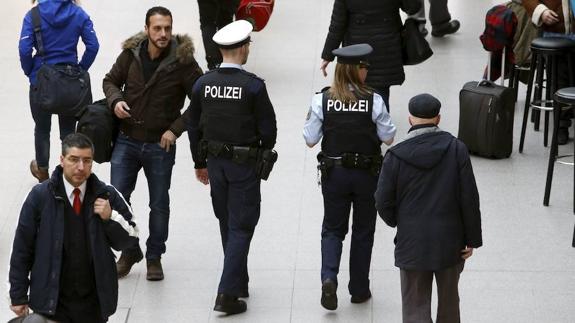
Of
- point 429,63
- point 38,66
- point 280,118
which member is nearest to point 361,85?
point 38,66

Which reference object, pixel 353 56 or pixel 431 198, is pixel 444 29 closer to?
pixel 353 56

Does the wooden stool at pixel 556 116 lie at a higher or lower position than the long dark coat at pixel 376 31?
lower

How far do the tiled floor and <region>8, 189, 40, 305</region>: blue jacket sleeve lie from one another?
1642 millimetres

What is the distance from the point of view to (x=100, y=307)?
22.8 ft

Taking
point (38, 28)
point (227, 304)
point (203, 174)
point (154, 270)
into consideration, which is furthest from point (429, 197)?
point (38, 28)

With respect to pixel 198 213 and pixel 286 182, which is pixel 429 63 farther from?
pixel 198 213

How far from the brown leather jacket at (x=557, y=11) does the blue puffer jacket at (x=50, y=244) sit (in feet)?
16.9

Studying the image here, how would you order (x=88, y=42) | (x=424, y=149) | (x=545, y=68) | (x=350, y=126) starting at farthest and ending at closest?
(x=545, y=68) → (x=88, y=42) → (x=350, y=126) → (x=424, y=149)

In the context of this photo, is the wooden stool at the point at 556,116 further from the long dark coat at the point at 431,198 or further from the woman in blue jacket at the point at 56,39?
the woman in blue jacket at the point at 56,39

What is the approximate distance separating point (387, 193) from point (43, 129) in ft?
12.5

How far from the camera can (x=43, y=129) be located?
403 inches

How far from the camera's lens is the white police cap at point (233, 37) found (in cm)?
809

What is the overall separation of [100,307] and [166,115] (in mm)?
2033

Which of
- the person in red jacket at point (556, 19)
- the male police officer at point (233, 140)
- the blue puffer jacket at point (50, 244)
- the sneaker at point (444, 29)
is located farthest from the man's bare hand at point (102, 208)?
the sneaker at point (444, 29)
